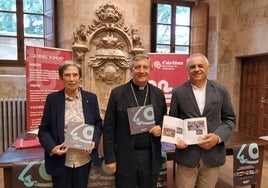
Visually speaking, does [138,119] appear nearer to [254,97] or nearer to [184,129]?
[184,129]

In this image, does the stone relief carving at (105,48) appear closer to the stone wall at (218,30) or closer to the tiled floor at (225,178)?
the stone wall at (218,30)

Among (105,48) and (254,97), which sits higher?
(105,48)

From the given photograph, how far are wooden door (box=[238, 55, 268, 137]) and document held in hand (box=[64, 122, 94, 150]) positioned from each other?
4359 millimetres

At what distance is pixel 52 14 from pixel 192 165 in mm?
3771

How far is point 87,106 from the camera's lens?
1529 millimetres

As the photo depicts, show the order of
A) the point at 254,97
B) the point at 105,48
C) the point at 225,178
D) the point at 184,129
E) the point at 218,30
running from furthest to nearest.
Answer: the point at 218,30, the point at 254,97, the point at 105,48, the point at 225,178, the point at 184,129

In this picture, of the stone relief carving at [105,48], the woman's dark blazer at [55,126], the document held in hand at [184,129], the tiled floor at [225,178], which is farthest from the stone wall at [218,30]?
the document held in hand at [184,129]

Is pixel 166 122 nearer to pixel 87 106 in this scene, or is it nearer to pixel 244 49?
pixel 87 106

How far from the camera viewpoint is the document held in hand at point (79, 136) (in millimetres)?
1438

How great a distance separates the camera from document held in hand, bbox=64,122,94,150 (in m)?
1.44

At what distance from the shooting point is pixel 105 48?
4344 millimetres

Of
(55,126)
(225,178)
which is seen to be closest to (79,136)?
(55,126)

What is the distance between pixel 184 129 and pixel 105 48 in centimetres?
306

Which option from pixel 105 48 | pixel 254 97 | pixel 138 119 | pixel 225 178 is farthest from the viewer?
pixel 254 97
